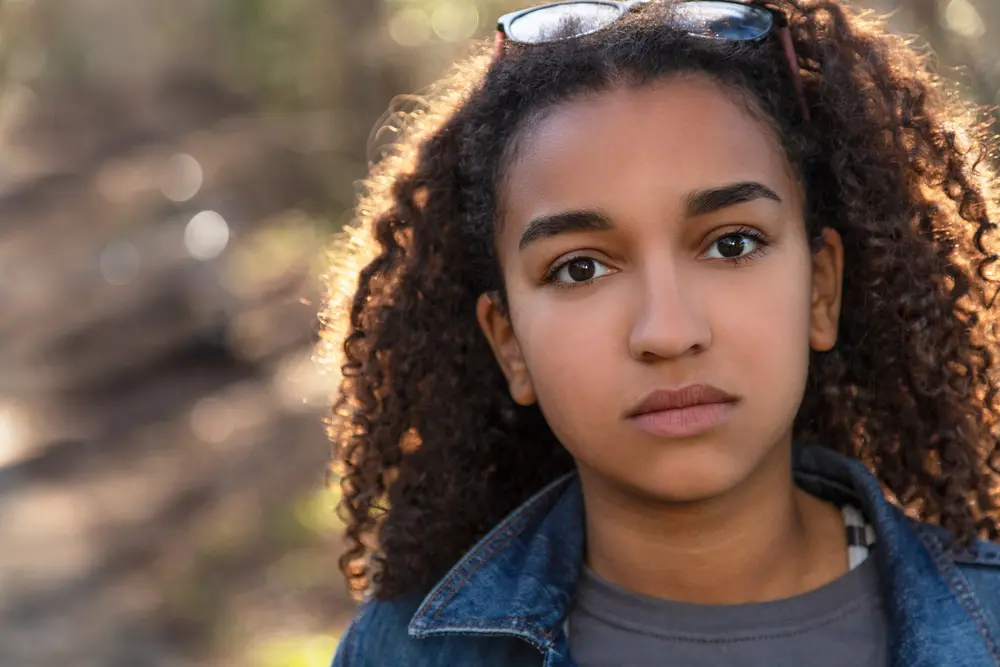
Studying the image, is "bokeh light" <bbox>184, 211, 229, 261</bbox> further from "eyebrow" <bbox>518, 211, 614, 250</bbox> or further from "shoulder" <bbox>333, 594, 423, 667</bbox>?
"eyebrow" <bbox>518, 211, 614, 250</bbox>

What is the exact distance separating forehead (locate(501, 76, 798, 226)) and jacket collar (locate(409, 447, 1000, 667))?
→ 555 millimetres

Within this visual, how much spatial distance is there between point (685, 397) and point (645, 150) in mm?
411

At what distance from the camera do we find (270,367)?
8.73 meters

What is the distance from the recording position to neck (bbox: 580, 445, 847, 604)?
2508mm

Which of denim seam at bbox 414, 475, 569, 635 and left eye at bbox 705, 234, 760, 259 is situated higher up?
left eye at bbox 705, 234, 760, 259

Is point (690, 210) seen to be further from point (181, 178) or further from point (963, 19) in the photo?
point (181, 178)

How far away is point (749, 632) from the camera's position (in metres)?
2.41

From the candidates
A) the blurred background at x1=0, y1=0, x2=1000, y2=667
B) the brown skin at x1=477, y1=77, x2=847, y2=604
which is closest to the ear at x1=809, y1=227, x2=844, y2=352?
the brown skin at x1=477, y1=77, x2=847, y2=604

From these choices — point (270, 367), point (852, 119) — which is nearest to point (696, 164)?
point (852, 119)

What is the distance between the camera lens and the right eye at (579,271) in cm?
243

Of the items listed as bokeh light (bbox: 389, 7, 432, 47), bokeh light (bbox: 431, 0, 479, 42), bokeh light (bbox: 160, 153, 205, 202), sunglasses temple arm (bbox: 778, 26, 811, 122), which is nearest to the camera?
sunglasses temple arm (bbox: 778, 26, 811, 122)

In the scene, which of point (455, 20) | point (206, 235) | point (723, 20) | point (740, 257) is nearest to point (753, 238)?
point (740, 257)

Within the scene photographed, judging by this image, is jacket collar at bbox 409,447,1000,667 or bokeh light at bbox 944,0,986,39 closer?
jacket collar at bbox 409,447,1000,667

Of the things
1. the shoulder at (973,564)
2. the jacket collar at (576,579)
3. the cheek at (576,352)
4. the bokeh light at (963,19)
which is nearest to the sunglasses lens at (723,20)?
the cheek at (576,352)
